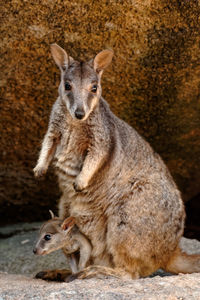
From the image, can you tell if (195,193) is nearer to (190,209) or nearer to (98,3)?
(190,209)

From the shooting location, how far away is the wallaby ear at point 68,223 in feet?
13.6

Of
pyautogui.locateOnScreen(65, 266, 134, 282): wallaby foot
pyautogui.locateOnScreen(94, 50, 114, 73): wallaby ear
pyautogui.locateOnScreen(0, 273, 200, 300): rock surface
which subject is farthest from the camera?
pyautogui.locateOnScreen(94, 50, 114, 73): wallaby ear

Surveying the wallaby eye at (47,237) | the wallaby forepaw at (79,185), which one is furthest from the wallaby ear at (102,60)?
the wallaby eye at (47,237)

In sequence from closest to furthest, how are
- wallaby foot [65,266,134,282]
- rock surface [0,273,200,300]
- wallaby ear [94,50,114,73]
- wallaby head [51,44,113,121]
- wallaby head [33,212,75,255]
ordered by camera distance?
1. rock surface [0,273,200,300]
2. wallaby foot [65,266,134,282]
3. wallaby head [51,44,113,121]
4. wallaby head [33,212,75,255]
5. wallaby ear [94,50,114,73]

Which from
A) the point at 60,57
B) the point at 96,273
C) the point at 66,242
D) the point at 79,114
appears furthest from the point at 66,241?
the point at 60,57

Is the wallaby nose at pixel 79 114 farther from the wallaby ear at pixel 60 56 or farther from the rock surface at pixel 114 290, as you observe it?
the rock surface at pixel 114 290

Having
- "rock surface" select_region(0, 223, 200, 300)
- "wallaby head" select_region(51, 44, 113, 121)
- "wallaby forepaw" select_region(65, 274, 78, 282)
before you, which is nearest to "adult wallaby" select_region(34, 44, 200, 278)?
"wallaby head" select_region(51, 44, 113, 121)

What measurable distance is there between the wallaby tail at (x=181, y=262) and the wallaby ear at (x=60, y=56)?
1.96 m

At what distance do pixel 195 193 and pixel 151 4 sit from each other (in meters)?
2.94

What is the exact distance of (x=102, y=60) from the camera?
4250mm

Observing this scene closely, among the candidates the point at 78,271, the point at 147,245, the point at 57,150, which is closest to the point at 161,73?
the point at 57,150

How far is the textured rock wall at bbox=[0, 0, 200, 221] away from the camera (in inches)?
165

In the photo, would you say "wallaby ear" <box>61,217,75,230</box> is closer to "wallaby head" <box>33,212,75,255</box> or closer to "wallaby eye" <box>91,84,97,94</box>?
"wallaby head" <box>33,212,75,255</box>

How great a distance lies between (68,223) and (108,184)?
1.63ft
